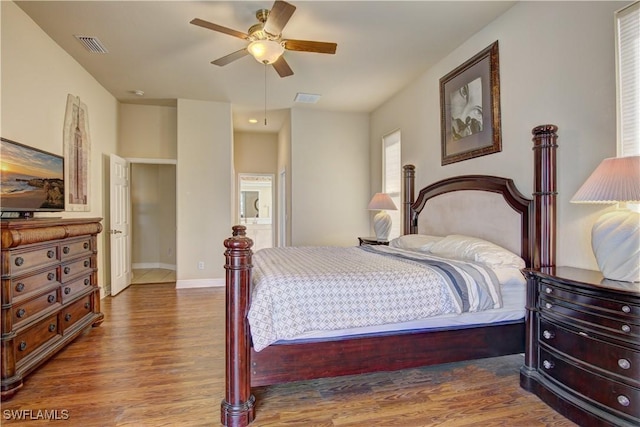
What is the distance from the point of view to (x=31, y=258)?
2.27 m

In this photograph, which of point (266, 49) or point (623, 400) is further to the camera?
point (266, 49)

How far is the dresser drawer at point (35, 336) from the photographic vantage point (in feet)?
6.96

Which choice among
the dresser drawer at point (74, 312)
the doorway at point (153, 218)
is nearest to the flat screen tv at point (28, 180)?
the dresser drawer at point (74, 312)

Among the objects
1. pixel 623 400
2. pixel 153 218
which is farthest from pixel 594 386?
pixel 153 218

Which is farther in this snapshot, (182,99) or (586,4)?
(182,99)

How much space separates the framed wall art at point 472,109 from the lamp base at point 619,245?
127cm

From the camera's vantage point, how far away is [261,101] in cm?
500

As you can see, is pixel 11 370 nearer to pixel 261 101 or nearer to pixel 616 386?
pixel 616 386

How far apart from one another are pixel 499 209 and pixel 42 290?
3.68 m

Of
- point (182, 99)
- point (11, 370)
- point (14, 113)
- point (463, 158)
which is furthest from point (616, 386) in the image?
point (182, 99)

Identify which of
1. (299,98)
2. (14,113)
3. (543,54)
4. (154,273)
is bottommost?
(154,273)

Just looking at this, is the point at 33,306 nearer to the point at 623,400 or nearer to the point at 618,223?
the point at 623,400

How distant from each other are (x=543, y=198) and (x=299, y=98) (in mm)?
3614

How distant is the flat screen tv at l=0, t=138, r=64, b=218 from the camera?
2.43 metres
